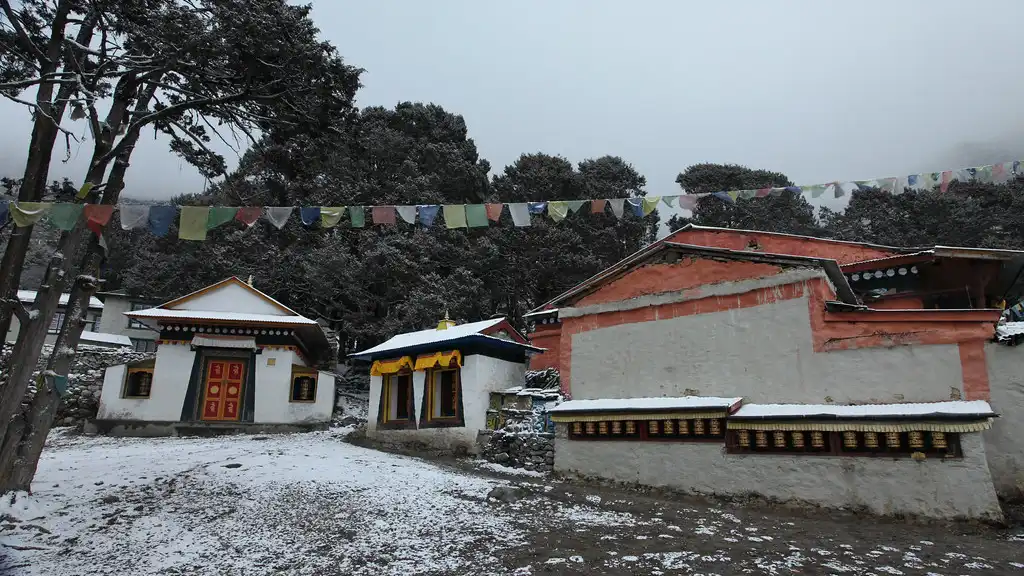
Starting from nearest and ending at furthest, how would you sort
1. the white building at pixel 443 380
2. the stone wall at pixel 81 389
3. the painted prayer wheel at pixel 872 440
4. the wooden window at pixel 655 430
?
1. the painted prayer wheel at pixel 872 440
2. the wooden window at pixel 655 430
3. the white building at pixel 443 380
4. the stone wall at pixel 81 389

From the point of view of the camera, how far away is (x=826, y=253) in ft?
59.7

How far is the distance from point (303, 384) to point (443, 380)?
833 cm

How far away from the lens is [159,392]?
21.6 metres

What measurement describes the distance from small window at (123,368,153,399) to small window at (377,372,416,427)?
30.6 ft

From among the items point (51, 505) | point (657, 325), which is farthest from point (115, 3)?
point (657, 325)

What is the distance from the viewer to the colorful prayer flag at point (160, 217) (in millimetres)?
10820

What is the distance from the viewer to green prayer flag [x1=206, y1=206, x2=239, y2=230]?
36.8ft

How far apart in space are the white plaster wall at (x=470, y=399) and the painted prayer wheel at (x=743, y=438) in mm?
7470

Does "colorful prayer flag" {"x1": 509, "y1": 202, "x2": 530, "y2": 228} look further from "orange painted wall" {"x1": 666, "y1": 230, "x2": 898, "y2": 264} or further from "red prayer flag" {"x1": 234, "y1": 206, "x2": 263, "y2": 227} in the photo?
"orange painted wall" {"x1": 666, "y1": 230, "x2": 898, "y2": 264}

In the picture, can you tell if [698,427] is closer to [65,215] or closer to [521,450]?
[521,450]

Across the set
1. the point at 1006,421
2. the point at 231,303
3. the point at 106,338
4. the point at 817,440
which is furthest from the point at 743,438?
the point at 106,338

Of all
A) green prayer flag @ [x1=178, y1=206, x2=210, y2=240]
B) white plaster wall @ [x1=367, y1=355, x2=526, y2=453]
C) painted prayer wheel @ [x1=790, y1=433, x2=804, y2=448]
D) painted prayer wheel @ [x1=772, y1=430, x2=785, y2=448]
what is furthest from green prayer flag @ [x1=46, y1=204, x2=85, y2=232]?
painted prayer wheel @ [x1=790, y1=433, x2=804, y2=448]

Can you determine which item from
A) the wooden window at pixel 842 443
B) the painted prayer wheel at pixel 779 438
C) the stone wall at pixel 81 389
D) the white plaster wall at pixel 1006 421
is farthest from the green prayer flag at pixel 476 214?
the stone wall at pixel 81 389

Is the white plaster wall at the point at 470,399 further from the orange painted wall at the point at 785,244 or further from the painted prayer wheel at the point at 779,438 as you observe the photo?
Result: the painted prayer wheel at the point at 779,438
